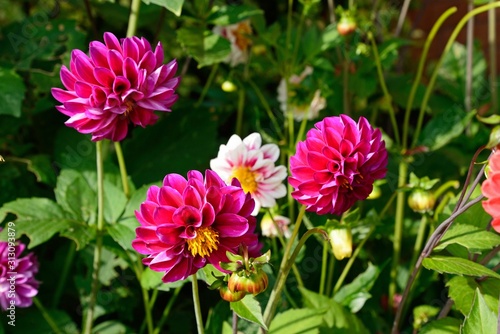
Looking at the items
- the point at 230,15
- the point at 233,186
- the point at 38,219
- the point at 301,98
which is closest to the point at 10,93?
the point at 38,219

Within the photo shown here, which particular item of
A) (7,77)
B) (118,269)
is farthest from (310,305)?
(7,77)

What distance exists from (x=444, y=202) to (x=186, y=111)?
26.9 inches

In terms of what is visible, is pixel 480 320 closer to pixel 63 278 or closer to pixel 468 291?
pixel 468 291

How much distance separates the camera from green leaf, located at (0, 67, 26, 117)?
1.19 meters

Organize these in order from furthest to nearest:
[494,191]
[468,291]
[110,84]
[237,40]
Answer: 1. [237,40]
2. [468,291]
3. [110,84]
4. [494,191]

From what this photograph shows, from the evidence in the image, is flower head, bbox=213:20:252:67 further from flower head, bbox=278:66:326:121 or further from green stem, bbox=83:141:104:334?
green stem, bbox=83:141:104:334

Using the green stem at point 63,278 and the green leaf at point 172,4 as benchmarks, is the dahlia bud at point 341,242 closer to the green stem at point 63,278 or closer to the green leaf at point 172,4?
the green leaf at point 172,4

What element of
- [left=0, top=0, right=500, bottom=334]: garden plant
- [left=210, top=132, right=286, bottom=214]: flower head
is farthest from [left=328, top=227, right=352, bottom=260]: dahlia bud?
[left=210, top=132, right=286, bottom=214]: flower head

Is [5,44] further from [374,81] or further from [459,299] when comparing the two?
[459,299]

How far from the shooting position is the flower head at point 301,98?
127cm

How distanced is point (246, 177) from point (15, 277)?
1.35 ft

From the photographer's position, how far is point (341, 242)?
0.90 metres

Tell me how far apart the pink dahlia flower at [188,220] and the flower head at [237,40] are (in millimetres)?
706

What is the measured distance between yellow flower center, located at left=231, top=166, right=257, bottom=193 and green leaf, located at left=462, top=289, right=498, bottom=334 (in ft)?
1.12
